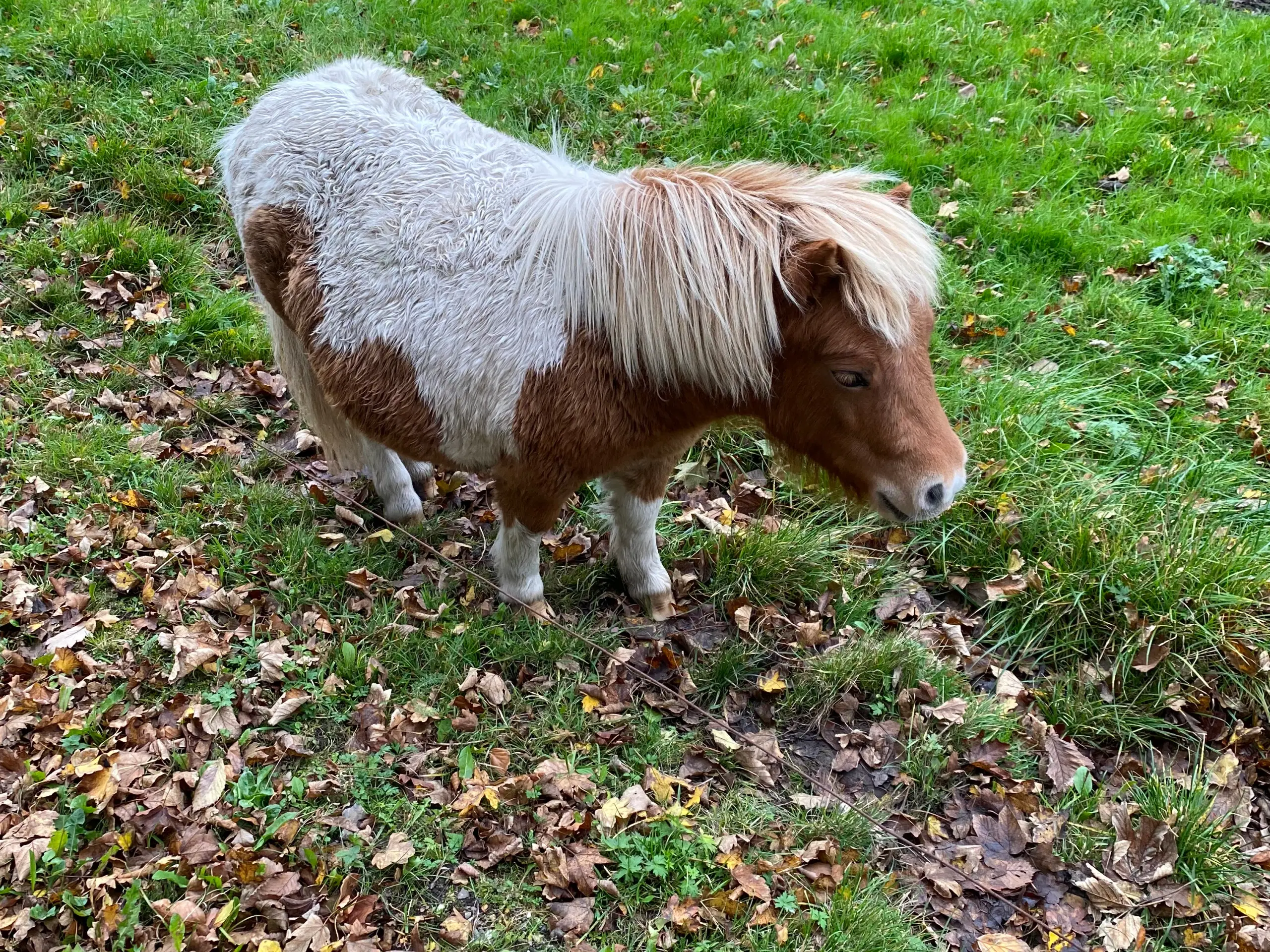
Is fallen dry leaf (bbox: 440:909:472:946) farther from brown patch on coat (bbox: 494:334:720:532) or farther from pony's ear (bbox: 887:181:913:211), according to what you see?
pony's ear (bbox: 887:181:913:211)

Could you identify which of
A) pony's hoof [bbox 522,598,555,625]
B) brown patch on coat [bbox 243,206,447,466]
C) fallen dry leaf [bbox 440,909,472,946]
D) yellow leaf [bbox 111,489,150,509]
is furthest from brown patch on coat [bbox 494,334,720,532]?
yellow leaf [bbox 111,489,150,509]

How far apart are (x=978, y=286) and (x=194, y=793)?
4.76 m

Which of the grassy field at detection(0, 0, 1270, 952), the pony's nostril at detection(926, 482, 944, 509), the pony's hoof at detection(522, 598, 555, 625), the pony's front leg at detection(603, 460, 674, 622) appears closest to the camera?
the pony's nostril at detection(926, 482, 944, 509)

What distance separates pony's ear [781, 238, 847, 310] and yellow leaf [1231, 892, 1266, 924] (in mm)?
2432

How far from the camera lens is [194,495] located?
3.88m

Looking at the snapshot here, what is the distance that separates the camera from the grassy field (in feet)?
A: 8.68

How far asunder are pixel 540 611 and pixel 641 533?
1.87 ft

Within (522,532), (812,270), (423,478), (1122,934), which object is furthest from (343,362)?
(1122,934)

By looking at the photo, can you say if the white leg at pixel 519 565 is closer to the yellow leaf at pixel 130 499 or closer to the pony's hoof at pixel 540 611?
the pony's hoof at pixel 540 611

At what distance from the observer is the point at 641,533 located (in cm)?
338

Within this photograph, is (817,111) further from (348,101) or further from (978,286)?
(348,101)

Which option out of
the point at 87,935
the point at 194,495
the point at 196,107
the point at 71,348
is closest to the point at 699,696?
the point at 87,935

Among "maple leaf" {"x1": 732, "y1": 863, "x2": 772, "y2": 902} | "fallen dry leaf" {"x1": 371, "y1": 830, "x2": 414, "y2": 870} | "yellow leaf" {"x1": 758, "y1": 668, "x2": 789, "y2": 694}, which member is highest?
"yellow leaf" {"x1": 758, "y1": 668, "x2": 789, "y2": 694}

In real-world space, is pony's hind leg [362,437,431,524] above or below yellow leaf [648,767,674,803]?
above
